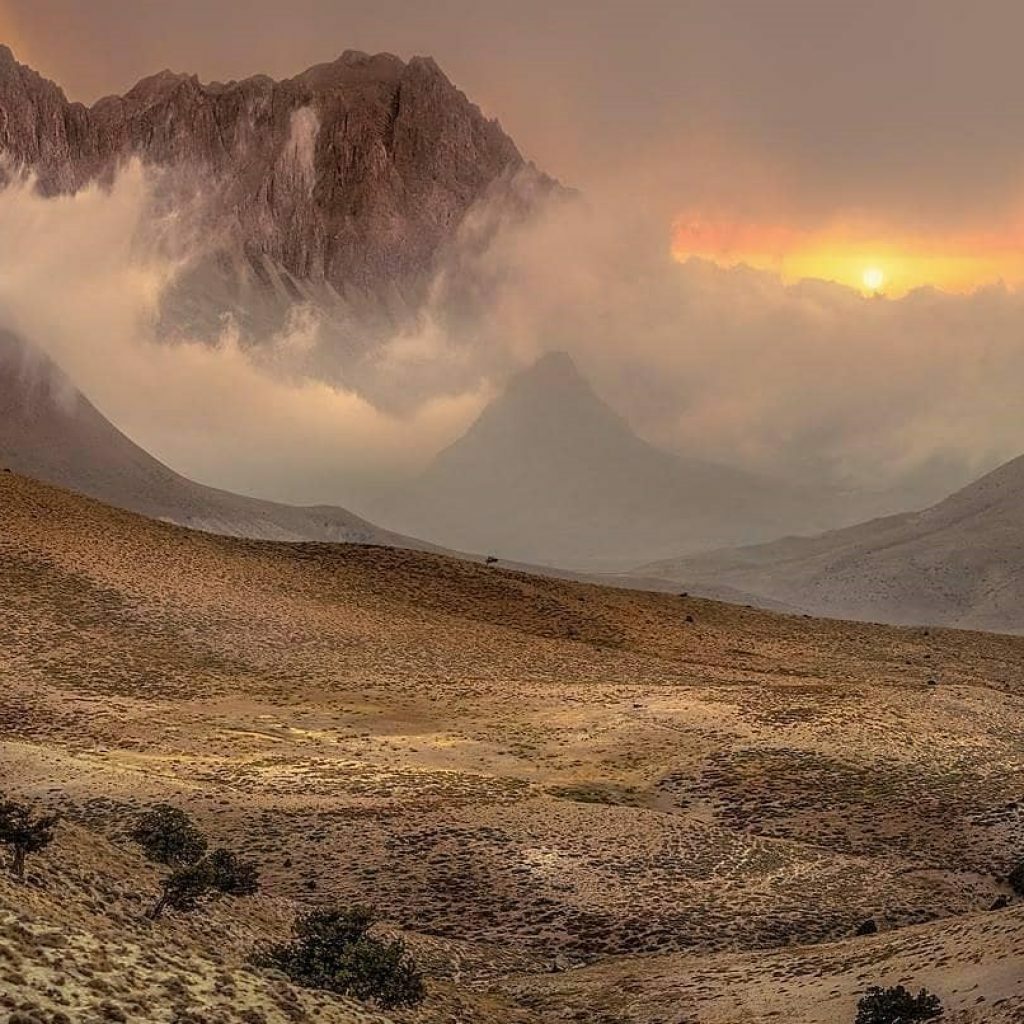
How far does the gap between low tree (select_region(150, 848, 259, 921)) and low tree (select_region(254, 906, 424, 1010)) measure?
201cm

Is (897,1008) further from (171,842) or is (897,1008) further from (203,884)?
(171,842)

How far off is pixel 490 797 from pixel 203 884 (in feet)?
60.4

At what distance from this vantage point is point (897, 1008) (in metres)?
17.7

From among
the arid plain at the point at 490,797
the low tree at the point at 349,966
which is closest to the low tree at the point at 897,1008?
the arid plain at the point at 490,797

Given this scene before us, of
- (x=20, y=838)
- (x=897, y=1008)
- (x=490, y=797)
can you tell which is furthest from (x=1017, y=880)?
(x=20, y=838)

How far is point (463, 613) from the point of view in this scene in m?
83.3

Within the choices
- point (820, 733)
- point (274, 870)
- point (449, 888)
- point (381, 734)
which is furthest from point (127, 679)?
point (820, 733)

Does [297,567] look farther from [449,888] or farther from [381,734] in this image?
[449,888]

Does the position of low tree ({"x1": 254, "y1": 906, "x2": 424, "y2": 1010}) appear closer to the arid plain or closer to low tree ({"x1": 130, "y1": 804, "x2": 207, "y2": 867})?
the arid plain

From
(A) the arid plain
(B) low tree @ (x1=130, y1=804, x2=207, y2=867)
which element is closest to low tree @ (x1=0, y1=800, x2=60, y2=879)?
(A) the arid plain

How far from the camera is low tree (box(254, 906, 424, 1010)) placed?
18.4 metres

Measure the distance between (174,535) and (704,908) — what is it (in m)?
71.0

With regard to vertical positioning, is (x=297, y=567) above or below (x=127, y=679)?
above

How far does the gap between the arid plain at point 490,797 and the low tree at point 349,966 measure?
29.6 inches
